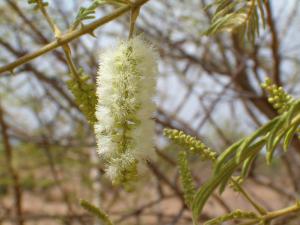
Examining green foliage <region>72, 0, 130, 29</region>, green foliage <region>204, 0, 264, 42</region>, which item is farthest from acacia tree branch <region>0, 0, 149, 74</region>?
green foliage <region>204, 0, 264, 42</region>

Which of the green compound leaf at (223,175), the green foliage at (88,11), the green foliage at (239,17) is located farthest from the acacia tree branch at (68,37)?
the green compound leaf at (223,175)

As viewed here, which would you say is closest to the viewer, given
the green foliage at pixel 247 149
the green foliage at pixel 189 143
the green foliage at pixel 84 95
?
the green foliage at pixel 247 149

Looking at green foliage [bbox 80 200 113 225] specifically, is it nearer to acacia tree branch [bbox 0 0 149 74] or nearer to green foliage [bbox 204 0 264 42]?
acacia tree branch [bbox 0 0 149 74]

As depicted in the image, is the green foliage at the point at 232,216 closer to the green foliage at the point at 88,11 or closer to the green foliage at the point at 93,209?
the green foliage at the point at 93,209

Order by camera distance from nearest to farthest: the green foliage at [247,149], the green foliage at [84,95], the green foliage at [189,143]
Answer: the green foliage at [247,149] → the green foliage at [189,143] → the green foliage at [84,95]

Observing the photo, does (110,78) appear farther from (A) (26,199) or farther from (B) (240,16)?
(A) (26,199)

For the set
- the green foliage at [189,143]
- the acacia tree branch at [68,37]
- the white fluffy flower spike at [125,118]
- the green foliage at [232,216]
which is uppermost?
the acacia tree branch at [68,37]
